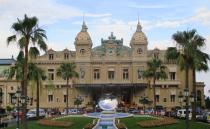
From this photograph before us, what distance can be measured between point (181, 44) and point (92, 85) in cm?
6465

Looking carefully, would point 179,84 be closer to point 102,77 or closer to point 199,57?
point 102,77

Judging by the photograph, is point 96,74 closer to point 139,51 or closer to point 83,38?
point 83,38

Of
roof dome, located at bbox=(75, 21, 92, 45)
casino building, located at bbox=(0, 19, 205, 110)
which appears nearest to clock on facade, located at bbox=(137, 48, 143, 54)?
casino building, located at bbox=(0, 19, 205, 110)

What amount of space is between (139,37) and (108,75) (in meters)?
11.3

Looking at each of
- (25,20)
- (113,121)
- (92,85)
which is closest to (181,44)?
(113,121)

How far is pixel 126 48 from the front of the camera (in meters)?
126

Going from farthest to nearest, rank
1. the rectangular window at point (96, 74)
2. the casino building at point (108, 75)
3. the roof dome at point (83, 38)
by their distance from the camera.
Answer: the rectangular window at point (96, 74) < the roof dome at point (83, 38) < the casino building at point (108, 75)

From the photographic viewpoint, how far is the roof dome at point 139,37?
121 metres

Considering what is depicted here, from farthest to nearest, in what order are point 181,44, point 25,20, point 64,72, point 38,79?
point 64,72 → point 38,79 → point 181,44 → point 25,20

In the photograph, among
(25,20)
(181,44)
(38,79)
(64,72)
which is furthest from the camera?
(64,72)

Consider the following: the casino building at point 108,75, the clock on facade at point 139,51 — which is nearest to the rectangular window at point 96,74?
the casino building at point 108,75

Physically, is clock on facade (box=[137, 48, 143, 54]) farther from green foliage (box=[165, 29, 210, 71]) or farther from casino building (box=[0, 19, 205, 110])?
green foliage (box=[165, 29, 210, 71])

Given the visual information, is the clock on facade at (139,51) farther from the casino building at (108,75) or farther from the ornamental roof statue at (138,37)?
the ornamental roof statue at (138,37)

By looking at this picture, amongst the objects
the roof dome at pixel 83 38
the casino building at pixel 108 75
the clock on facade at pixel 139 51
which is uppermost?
the roof dome at pixel 83 38
